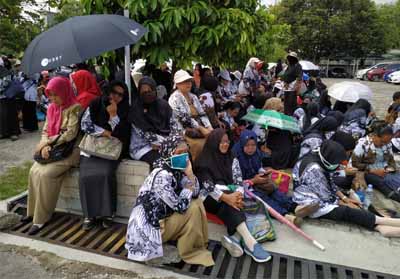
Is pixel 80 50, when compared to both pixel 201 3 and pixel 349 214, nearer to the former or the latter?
pixel 201 3

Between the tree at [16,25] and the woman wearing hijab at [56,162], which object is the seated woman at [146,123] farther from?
the tree at [16,25]

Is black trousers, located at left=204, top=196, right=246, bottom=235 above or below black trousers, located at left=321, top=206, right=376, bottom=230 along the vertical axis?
above

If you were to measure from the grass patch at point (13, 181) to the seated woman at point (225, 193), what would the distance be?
8.85ft

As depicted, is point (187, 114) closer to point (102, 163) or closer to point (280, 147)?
point (102, 163)

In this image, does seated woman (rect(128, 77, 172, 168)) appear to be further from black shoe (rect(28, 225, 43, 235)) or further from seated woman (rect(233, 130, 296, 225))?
black shoe (rect(28, 225, 43, 235))

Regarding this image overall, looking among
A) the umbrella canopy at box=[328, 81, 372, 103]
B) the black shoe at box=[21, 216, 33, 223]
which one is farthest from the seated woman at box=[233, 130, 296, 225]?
the umbrella canopy at box=[328, 81, 372, 103]

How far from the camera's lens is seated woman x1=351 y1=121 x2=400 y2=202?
16.8 feet

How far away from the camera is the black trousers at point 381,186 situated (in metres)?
5.02

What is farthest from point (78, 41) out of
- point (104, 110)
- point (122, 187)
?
point (122, 187)

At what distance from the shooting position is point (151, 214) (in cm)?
329

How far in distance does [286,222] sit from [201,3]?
2.63m

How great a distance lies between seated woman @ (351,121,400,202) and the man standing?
239 centimetres

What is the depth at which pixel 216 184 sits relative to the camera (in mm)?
3924

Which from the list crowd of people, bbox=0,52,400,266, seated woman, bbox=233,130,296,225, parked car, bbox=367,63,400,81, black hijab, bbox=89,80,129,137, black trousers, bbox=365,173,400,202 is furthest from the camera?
parked car, bbox=367,63,400,81
